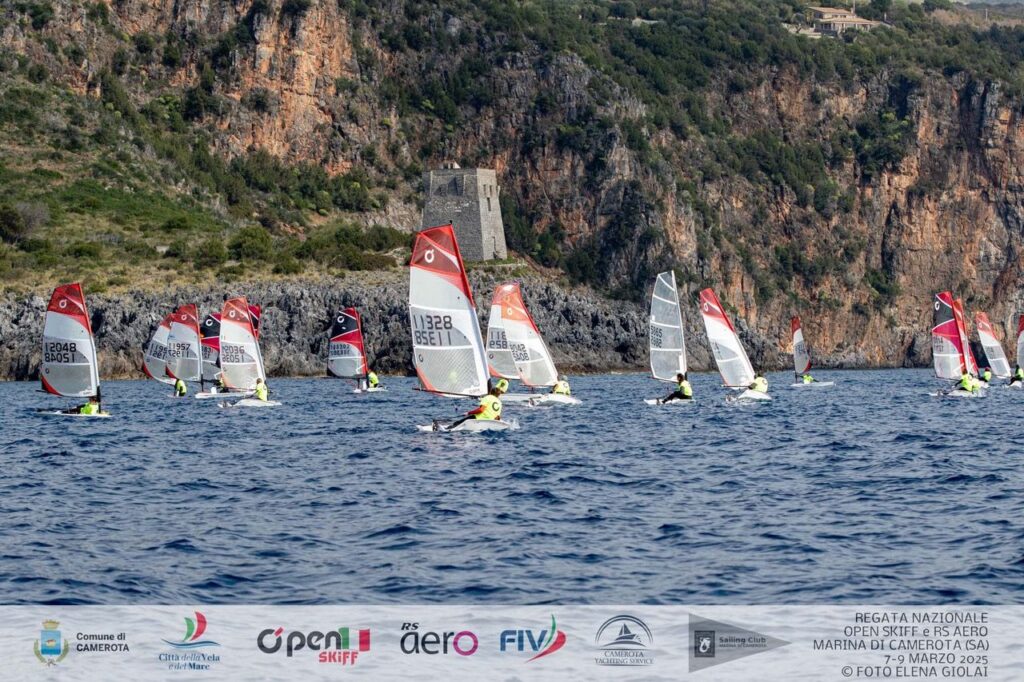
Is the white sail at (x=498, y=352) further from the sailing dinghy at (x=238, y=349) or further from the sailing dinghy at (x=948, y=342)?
the sailing dinghy at (x=948, y=342)

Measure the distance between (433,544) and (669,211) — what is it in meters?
129

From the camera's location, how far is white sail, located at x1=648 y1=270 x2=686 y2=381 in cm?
6050

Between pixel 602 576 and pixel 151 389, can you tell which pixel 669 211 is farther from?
pixel 602 576

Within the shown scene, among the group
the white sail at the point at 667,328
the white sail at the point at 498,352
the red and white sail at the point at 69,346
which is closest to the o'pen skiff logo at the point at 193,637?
the red and white sail at the point at 69,346

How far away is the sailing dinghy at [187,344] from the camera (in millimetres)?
73188

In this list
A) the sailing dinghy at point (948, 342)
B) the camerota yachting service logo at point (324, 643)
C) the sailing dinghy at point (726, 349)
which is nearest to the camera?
the camerota yachting service logo at point (324, 643)

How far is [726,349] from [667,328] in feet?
8.91

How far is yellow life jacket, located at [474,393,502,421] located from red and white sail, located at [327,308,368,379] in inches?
1593

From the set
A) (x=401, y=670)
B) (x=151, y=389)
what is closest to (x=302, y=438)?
(x=401, y=670)

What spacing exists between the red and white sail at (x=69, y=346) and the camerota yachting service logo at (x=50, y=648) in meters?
36.6

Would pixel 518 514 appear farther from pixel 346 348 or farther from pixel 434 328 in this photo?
pixel 346 348

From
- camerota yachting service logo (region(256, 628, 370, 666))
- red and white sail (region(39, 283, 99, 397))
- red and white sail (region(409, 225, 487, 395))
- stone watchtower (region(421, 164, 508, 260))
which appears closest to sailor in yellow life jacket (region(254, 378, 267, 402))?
red and white sail (region(39, 283, 99, 397))

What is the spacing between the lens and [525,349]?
62125mm

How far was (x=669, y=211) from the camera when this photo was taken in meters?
149
